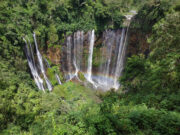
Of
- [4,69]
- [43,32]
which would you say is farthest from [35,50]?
[4,69]

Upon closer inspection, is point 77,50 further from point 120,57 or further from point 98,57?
point 120,57

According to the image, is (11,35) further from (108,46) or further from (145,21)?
(145,21)

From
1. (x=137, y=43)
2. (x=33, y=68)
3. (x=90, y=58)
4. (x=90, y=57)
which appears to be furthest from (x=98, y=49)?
(x=33, y=68)

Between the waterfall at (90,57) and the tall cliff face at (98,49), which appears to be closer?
the tall cliff face at (98,49)

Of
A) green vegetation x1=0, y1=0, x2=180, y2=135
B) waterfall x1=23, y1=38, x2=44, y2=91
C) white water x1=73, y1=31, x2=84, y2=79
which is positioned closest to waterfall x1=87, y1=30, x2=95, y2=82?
green vegetation x1=0, y1=0, x2=180, y2=135

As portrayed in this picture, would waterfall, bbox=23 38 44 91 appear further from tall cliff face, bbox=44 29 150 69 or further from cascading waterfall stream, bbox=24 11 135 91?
tall cliff face, bbox=44 29 150 69

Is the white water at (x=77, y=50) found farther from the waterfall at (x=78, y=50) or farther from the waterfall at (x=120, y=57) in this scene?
the waterfall at (x=120, y=57)

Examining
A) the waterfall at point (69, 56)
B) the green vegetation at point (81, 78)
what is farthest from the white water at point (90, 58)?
the waterfall at point (69, 56)

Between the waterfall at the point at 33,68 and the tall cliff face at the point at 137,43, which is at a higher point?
the tall cliff face at the point at 137,43
